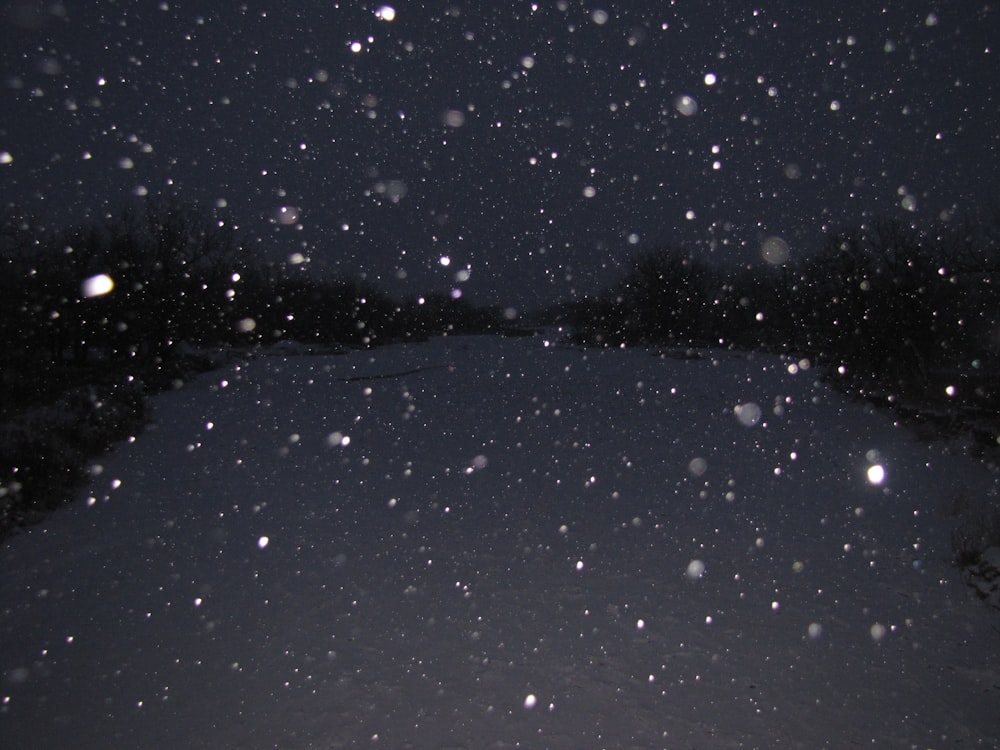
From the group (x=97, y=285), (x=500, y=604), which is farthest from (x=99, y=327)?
(x=500, y=604)

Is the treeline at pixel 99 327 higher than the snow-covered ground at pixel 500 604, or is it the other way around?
the treeline at pixel 99 327

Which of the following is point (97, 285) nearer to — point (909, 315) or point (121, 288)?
point (121, 288)

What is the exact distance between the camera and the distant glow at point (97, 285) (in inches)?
1387

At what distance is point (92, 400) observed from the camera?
17.0 metres

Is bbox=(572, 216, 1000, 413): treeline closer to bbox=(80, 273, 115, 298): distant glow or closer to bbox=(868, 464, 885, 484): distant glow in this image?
bbox=(868, 464, 885, 484): distant glow

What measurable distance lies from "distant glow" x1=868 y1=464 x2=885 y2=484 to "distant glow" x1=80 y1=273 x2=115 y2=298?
38.8 meters

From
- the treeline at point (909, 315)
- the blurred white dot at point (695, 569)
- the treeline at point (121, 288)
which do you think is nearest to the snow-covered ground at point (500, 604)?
the blurred white dot at point (695, 569)

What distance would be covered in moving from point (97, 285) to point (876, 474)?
39.5 m

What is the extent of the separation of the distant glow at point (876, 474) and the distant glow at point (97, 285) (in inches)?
1527

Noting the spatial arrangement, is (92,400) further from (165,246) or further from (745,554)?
(165,246)

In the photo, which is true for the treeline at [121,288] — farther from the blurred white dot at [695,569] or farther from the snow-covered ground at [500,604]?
the blurred white dot at [695,569]

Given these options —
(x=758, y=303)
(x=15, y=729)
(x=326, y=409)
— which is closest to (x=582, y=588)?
(x=15, y=729)

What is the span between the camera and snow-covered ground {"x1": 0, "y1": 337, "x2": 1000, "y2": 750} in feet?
15.4

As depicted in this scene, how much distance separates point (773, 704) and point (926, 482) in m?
8.67
